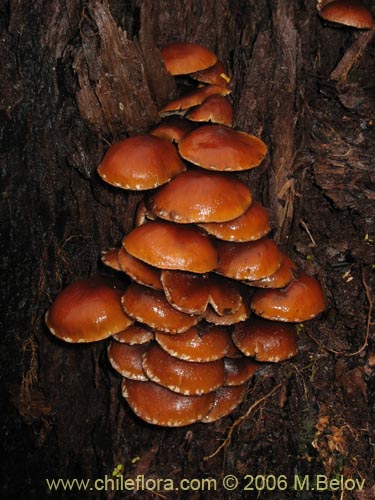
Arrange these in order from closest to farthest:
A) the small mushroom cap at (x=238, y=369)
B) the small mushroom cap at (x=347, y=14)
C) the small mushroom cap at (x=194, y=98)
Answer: the small mushroom cap at (x=194, y=98) → the small mushroom cap at (x=238, y=369) → the small mushroom cap at (x=347, y=14)

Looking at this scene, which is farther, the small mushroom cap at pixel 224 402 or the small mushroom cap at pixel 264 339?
the small mushroom cap at pixel 224 402

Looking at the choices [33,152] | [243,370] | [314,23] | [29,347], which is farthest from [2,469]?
[314,23]

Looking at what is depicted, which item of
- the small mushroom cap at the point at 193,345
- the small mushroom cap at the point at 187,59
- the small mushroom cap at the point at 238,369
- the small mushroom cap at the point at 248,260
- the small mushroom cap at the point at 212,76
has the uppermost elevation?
the small mushroom cap at the point at 187,59

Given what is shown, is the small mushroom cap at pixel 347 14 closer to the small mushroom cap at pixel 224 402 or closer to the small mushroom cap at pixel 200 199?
the small mushroom cap at pixel 200 199

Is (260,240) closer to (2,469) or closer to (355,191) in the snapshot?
(355,191)

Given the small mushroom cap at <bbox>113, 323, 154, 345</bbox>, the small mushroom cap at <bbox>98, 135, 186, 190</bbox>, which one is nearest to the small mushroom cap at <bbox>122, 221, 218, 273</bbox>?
the small mushroom cap at <bbox>98, 135, 186, 190</bbox>

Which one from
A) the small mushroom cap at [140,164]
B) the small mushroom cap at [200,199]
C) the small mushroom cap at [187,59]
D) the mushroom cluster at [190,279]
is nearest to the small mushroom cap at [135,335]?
the mushroom cluster at [190,279]

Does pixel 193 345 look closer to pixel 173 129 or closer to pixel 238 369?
pixel 238 369
